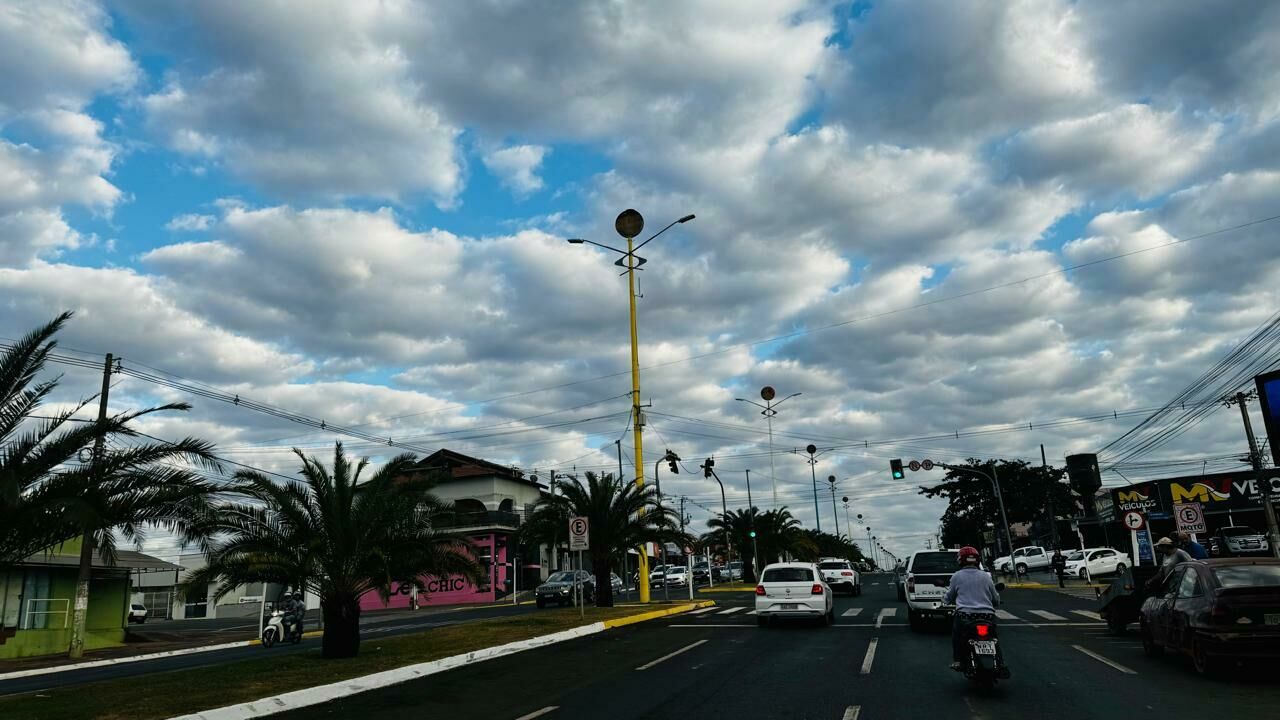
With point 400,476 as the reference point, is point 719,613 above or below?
below

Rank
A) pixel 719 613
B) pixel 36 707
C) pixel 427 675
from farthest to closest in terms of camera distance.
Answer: pixel 719 613
pixel 427 675
pixel 36 707

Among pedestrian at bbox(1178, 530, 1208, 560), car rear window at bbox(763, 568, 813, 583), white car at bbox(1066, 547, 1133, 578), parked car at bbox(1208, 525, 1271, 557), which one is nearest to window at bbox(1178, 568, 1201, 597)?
pedestrian at bbox(1178, 530, 1208, 560)

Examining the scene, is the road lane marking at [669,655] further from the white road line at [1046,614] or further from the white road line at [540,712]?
the white road line at [1046,614]

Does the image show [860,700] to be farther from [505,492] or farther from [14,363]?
[505,492]

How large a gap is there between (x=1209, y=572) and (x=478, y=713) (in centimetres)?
979

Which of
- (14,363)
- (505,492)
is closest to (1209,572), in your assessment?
(14,363)

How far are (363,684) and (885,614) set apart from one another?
15.8 metres

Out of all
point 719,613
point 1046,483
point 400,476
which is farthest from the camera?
point 1046,483

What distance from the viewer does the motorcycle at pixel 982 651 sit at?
9.55 m

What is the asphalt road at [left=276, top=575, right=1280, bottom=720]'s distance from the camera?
351 inches

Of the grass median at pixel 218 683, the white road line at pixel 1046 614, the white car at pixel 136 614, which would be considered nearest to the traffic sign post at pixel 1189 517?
the white road line at pixel 1046 614

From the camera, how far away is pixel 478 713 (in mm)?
9547

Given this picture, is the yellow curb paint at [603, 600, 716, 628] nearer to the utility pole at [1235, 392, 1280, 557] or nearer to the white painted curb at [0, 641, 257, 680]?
the white painted curb at [0, 641, 257, 680]

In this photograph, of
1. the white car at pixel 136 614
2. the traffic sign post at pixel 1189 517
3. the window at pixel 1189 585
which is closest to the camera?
the window at pixel 1189 585
